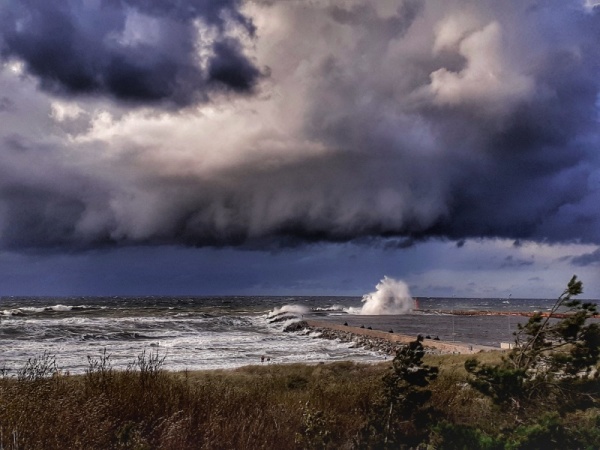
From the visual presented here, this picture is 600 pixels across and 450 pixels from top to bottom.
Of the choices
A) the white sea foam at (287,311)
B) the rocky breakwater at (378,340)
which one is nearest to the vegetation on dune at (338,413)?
the rocky breakwater at (378,340)

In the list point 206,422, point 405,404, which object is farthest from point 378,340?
point 206,422

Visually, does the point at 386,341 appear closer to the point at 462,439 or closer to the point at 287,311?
the point at 462,439

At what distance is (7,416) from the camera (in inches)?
232

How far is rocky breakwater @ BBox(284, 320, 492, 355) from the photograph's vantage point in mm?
31742

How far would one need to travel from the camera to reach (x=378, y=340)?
38.2 metres

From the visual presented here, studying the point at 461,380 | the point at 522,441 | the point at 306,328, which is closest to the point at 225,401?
the point at 522,441

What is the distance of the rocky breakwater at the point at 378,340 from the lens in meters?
31.7

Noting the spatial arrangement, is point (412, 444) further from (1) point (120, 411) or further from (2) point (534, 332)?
(1) point (120, 411)

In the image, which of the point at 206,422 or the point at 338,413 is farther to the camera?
the point at 338,413

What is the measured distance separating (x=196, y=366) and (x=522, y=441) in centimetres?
1997

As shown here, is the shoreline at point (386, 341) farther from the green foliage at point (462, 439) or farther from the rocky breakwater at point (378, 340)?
the green foliage at point (462, 439)

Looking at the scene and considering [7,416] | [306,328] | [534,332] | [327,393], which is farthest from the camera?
[306,328]

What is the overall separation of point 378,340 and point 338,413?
3114 cm

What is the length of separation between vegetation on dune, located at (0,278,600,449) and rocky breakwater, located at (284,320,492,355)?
18.8m
